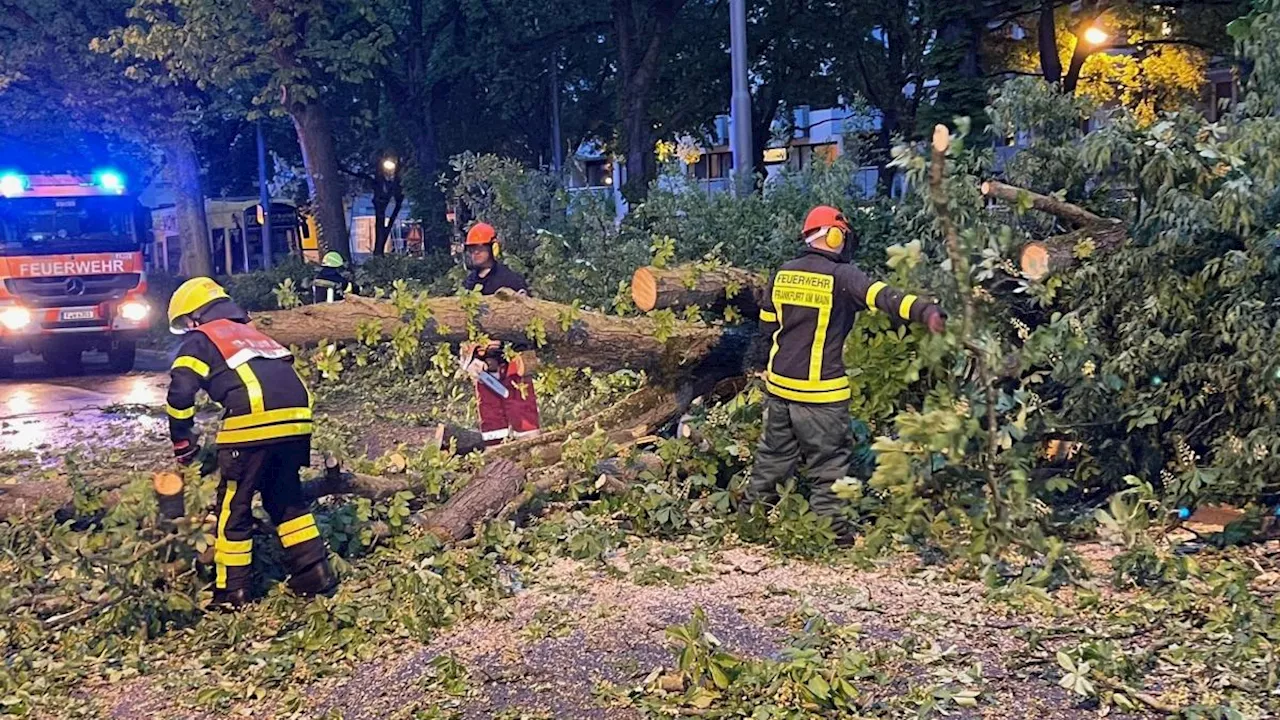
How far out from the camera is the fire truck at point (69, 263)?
14500mm

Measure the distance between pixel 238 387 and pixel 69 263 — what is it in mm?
10937

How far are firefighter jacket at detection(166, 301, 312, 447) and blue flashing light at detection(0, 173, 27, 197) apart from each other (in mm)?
10851

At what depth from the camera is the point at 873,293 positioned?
5.50m

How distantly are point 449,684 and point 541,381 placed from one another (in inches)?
127

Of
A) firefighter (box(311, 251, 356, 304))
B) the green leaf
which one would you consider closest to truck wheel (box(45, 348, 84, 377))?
firefighter (box(311, 251, 356, 304))

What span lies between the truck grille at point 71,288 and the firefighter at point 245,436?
1040cm

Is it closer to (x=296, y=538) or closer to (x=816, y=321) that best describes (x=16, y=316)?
(x=296, y=538)

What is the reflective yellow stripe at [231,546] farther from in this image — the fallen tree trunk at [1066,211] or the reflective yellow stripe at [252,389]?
the fallen tree trunk at [1066,211]

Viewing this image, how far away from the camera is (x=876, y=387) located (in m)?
6.23

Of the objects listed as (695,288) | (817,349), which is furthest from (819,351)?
(695,288)

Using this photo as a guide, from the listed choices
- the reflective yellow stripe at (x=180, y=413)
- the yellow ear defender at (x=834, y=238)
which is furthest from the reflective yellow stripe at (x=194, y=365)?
the yellow ear defender at (x=834, y=238)

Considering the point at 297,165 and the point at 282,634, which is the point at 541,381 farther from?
the point at 297,165

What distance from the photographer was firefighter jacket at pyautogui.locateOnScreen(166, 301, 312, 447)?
17.4ft

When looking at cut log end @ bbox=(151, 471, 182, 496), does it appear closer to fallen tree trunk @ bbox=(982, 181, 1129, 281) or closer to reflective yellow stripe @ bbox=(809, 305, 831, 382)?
reflective yellow stripe @ bbox=(809, 305, 831, 382)
